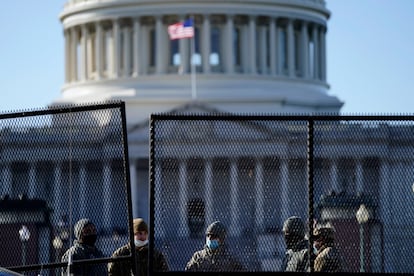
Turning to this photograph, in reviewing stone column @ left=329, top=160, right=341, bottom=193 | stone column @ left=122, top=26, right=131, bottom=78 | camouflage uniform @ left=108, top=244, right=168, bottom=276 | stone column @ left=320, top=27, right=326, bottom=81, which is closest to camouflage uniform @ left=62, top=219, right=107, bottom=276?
camouflage uniform @ left=108, top=244, right=168, bottom=276

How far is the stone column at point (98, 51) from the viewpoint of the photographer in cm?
13412

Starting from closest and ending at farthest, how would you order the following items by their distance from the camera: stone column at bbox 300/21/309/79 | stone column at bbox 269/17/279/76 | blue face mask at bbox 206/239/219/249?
blue face mask at bbox 206/239/219/249
stone column at bbox 269/17/279/76
stone column at bbox 300/21/309/79

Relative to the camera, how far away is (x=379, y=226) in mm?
21344

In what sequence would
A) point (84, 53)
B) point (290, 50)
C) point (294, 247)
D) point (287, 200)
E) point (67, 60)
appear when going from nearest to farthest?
point (294, 247) → point (287, 200) → point (290, 50) → point (84, 53) → point (67, 60)

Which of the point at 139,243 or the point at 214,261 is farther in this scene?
the point at 139,243

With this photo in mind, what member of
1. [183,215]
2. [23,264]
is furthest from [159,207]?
[23,264]

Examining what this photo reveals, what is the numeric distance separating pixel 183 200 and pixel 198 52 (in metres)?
113

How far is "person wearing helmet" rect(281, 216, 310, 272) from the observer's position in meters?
21.2

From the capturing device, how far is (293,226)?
21.3 m

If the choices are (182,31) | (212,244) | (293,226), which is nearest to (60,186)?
(212,244)

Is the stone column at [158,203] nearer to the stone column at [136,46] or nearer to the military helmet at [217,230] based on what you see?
the military helmet at [217,230]

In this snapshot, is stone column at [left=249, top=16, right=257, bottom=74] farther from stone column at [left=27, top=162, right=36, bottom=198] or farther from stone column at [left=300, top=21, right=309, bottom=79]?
stone column at [left=27, top=162, right=36, bottom=198]

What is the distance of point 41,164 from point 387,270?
4218 mm

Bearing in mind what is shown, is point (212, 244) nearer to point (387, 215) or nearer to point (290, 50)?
point (387, 215)
